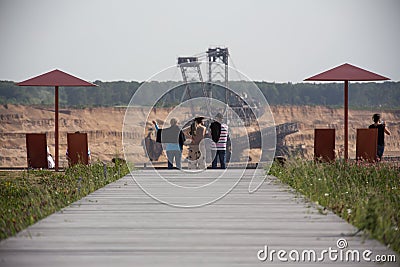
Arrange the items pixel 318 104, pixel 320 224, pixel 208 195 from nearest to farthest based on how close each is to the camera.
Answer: pixel 320 224 → pixel 208 195 → pixel 318 104

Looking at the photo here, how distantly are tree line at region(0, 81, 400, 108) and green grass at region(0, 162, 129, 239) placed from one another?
76.8 metres

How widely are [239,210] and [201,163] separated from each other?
976 centimetres

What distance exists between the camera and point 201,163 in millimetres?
24031

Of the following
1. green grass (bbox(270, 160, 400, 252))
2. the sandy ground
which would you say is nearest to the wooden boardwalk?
green grass (bbox(270, 160, 400, 252))

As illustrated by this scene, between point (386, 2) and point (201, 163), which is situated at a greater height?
point (386, 2)

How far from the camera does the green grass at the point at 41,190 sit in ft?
42.7

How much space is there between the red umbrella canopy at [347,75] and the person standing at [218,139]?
334 cm

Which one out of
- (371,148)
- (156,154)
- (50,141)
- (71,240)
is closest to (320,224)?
(71,240)

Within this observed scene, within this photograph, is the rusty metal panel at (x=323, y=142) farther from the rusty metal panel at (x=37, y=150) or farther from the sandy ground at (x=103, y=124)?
the sandy ground at (x=103, y=124)

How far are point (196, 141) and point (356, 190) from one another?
7540mm

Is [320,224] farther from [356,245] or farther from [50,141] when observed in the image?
[50,141]

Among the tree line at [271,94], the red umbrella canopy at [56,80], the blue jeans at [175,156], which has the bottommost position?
the blue jeans at [175,156]

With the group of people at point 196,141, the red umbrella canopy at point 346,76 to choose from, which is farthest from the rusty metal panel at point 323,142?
the group of people at point 196,141

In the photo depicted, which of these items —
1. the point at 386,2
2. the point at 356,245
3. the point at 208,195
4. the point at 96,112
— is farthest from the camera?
the point at 96,112
